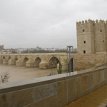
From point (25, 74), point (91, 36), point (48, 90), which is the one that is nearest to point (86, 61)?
point (48, 90)

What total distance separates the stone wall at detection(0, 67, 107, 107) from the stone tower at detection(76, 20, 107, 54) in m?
35.7

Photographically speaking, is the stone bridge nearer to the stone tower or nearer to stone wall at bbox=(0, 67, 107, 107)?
the stone tower

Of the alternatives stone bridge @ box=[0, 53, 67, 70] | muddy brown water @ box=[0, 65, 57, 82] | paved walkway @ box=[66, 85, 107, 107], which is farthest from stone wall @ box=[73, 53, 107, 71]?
stone bridge @ box=[0, 53, 67, 70]

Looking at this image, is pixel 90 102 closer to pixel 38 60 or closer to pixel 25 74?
pixel 25 74

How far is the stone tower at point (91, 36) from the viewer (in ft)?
132

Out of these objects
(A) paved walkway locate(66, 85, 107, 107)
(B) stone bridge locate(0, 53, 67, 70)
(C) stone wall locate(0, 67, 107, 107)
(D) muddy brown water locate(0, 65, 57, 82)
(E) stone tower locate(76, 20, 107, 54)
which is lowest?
(D) muddy brown water locate(0, 65, 57, 82)

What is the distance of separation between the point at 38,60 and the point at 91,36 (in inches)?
811

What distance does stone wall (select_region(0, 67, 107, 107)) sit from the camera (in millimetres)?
2523

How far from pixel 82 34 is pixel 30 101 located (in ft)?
127

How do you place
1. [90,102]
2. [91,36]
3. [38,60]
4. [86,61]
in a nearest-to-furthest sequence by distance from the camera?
[90,102], [86,61], [91,36], [38,60]

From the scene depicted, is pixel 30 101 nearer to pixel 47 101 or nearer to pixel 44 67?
pixel 47 101

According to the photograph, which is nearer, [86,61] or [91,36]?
[86,61]

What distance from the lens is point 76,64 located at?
18.9m

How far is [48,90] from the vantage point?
3248mm
